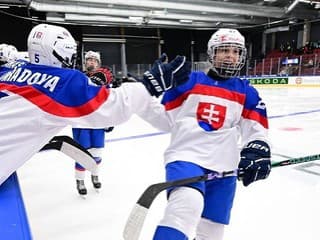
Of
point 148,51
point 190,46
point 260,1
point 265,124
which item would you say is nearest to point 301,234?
point 265,124

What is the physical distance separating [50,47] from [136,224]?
687 millimetres

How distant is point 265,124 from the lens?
129cm

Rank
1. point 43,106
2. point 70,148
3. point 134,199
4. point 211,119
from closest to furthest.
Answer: point 43,106
point 211,119
point 70,148
point 134,199

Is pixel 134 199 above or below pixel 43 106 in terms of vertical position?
below

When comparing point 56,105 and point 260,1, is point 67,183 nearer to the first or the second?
point 56,105

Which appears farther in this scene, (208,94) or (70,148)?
(70,148)

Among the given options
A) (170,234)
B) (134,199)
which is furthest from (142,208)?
(134,199)

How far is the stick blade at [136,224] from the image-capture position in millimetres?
1044

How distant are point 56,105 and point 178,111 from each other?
0.48 m

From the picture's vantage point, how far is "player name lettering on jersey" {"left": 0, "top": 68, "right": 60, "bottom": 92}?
977 mm

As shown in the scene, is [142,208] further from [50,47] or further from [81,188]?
[81,188]

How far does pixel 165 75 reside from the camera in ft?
3.36

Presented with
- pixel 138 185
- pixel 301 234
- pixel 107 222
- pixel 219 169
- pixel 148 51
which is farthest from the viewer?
pixel 148 51

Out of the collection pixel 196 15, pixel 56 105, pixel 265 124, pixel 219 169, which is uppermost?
pixel 196 15
